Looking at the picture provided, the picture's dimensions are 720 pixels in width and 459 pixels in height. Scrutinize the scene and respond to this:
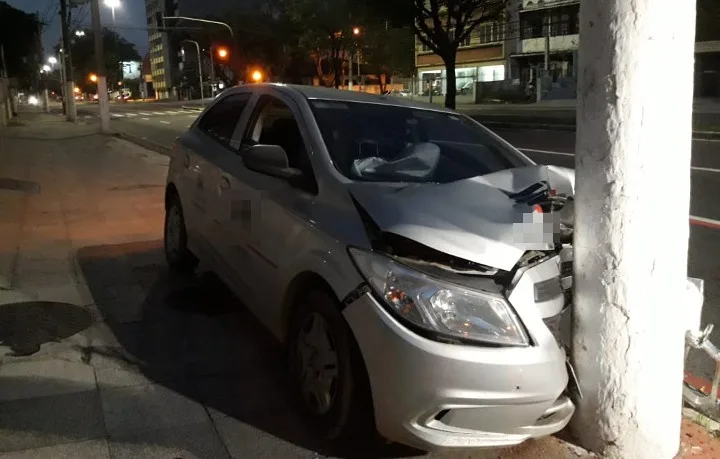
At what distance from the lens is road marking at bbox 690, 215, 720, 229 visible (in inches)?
309

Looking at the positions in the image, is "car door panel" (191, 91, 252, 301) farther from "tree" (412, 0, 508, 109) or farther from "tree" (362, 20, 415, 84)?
"tree" (362, 20, 415, 84)

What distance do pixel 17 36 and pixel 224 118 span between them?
164ft

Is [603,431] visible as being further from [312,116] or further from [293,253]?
[312,116]

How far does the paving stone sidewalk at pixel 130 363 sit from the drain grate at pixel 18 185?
385cm

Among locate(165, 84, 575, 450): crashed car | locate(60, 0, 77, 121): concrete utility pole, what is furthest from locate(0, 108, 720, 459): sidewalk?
locate(60, 0, 77, 121): concrete utility pole

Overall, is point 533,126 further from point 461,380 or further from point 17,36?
point 17,36

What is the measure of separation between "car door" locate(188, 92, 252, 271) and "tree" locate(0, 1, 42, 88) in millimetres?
43426

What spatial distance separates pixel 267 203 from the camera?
403cm

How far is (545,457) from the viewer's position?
3225 mm

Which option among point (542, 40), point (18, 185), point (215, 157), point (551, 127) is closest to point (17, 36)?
point (542, 40)

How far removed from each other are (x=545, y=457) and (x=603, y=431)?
11.5 inches

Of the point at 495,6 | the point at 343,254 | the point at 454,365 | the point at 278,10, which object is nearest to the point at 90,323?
the point at 343,254

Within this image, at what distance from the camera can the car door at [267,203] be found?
3730mm

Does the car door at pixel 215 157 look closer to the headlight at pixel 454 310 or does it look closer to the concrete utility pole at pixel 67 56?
the headlight at pixel 454 310
